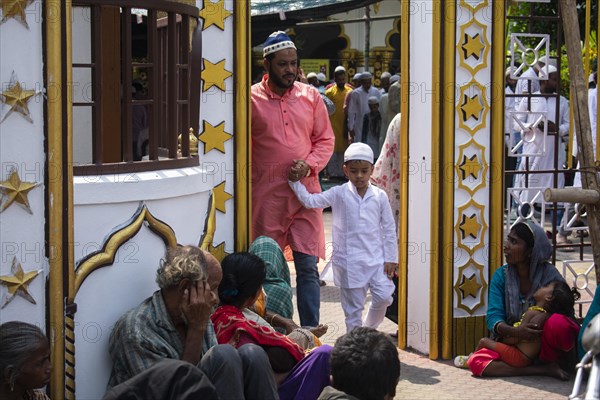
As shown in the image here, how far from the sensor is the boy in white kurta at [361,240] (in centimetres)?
638

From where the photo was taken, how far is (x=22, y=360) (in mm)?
3820

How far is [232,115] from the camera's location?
5.75m

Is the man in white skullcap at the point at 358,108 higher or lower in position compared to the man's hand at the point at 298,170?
higher

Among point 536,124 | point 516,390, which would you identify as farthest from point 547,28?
point 516,390

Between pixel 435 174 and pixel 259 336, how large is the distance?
7.08 feet

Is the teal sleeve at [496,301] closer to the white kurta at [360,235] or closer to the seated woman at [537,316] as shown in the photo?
the seated woman at [537,316]

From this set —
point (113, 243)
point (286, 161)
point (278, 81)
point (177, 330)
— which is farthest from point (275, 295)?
point (278, 81)

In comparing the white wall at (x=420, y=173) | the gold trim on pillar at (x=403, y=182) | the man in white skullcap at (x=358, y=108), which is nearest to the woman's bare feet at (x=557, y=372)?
the white wall at (x=420, y=173)

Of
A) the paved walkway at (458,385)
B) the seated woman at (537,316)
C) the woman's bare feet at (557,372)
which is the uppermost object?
the seated woman at (537,316)

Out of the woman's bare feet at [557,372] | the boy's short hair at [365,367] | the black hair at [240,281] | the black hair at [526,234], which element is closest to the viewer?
the boy's short hair at [365,367]

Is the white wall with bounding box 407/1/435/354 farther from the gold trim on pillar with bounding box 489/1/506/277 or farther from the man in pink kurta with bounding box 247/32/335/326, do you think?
the man in pink kurta with bounding box 247/32/335/326

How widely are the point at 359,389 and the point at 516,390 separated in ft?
8.12

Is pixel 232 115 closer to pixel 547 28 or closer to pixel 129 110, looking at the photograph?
pixel 129 110

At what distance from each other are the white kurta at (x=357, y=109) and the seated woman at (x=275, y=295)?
979 centimetres
